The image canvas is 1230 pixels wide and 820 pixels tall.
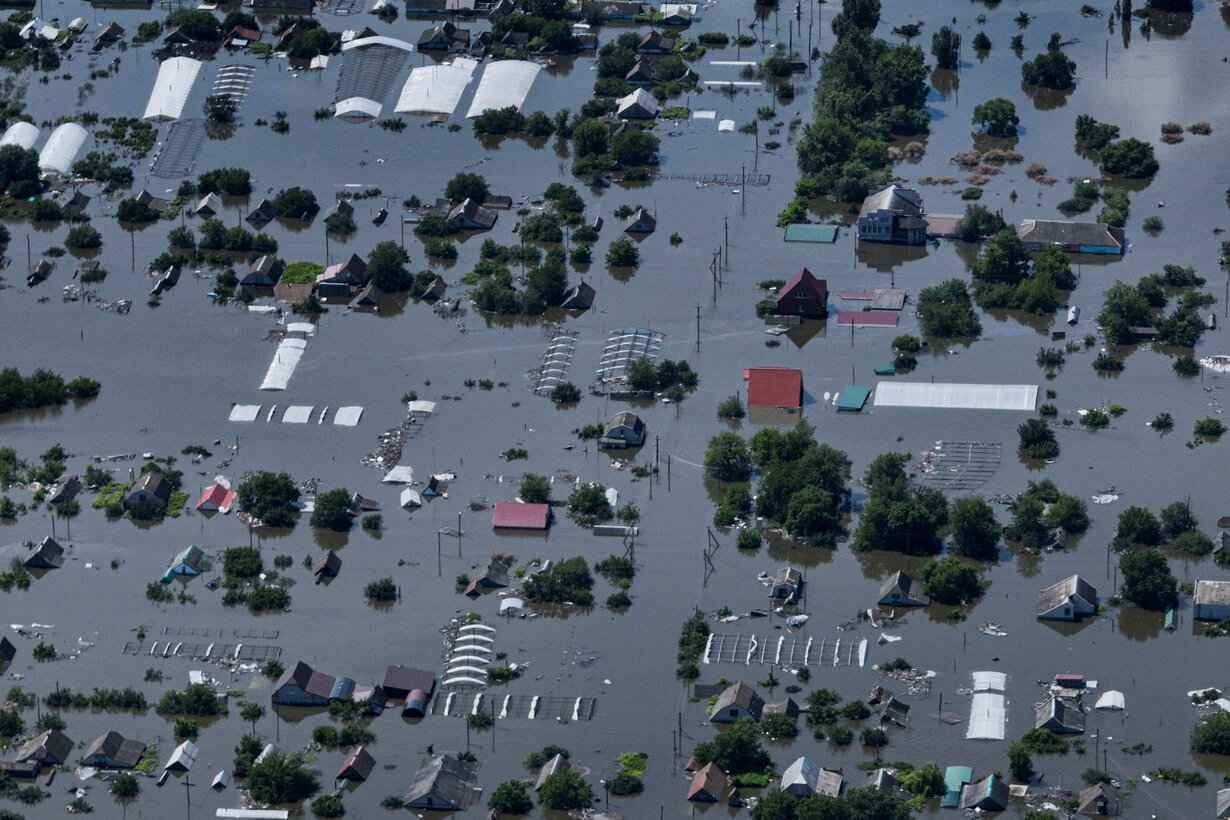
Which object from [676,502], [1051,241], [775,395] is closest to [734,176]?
[1051,241]

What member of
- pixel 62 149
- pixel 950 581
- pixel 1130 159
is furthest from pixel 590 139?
pixel 950 581

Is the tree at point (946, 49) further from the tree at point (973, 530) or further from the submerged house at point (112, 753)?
the submerged house at point (112, 753)

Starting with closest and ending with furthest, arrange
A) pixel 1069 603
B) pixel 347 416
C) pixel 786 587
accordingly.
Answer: pixel 1069 603, pixel 786 587, pixel 347 416

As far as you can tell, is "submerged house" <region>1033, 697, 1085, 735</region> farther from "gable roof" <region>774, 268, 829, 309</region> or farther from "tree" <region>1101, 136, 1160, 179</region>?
"tree" <region>1101, 136, 1160, 179</region>

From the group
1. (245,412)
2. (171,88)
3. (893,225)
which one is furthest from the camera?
(171,88)

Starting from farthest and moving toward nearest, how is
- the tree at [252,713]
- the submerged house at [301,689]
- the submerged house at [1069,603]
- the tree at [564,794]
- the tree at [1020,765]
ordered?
the submerged house at [1069,603]
the submerged house at [301,689]
the tree at [252,713]
the tree at [1020,765]
the tree at [564,794]

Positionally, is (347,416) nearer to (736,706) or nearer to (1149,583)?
(736,706)

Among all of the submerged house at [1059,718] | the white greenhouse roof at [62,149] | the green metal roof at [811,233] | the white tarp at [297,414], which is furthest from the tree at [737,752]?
the white greenhouse roof at [62,149]
